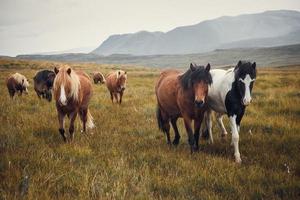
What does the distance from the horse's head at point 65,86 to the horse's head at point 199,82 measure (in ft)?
9.08

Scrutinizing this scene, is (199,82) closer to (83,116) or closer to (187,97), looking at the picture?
(187,97)

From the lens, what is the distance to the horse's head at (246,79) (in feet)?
20.1

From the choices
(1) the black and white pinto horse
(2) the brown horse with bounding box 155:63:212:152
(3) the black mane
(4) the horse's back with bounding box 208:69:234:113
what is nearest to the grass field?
(2) the brown horse with bounding box 155:63:212:152

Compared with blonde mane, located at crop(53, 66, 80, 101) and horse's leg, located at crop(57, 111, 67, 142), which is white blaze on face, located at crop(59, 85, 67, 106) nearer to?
blonde mane, located at crop(53, 66, 80, 101)

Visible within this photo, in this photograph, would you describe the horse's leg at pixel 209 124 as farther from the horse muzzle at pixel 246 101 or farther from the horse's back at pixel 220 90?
the horse muzzle at pixel 246 101

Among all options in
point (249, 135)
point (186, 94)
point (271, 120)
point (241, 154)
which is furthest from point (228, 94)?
point (271, 120)

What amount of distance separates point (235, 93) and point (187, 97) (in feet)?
3.55

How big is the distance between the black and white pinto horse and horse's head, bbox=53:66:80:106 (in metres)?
3.49

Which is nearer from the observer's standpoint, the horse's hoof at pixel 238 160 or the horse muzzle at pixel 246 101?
the horse muzzle at pixel 246 101

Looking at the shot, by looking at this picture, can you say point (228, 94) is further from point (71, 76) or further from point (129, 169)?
point (71, 76)

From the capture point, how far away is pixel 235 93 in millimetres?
6656

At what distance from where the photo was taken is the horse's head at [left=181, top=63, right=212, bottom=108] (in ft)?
21.0

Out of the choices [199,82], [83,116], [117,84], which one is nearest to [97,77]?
[117,84]

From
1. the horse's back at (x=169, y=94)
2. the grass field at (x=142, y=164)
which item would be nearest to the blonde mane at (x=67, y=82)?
the grass field at (x=142, y=164)
